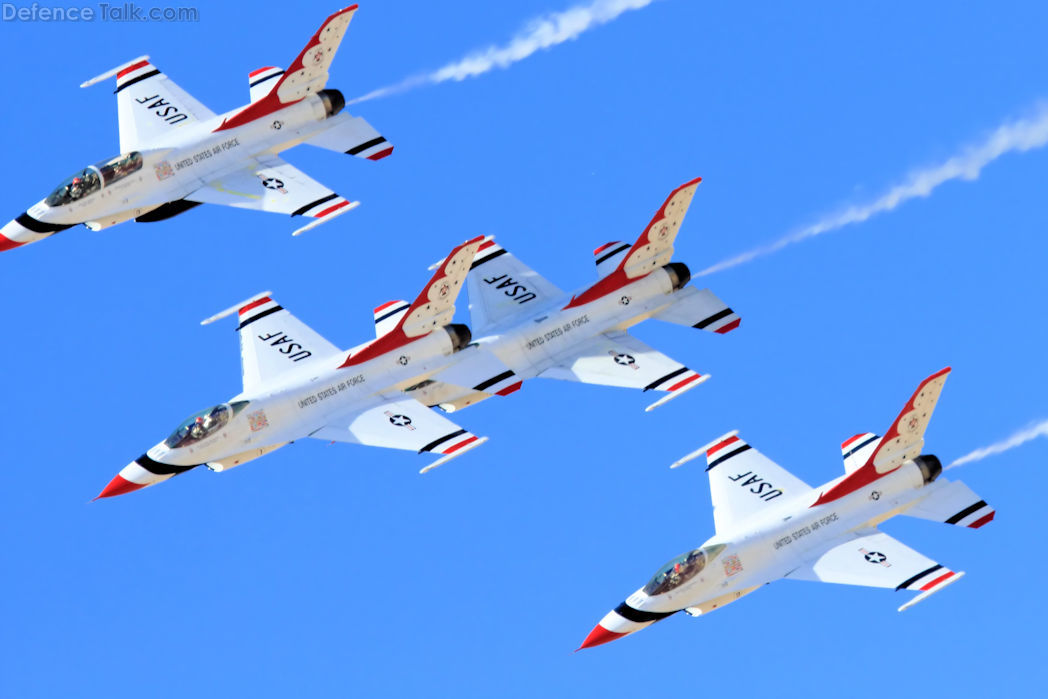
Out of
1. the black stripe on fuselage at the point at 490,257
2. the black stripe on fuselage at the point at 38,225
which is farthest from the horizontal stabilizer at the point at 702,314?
the black stripe on fuselage at the point at 38,225

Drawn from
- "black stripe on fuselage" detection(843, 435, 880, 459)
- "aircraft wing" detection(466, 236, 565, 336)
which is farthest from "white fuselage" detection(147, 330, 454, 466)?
"black stripe on fuselage" detection(843, 435, 880, 459)

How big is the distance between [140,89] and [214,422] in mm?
12116

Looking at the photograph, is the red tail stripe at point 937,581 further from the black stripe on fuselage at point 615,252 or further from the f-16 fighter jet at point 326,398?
the black stripe on fuselage at point 615,252

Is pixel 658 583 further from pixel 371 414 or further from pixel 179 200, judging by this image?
pixel 179 200

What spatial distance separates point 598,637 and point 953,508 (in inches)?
367

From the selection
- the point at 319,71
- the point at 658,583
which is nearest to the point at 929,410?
the point at 658,583

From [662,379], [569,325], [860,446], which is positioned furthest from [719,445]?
[569,325]

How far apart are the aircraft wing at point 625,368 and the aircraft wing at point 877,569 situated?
6.09 metres

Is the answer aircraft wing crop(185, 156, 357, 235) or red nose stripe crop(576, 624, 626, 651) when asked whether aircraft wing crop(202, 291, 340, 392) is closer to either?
aircraft wing crop(185, 156, 357, 235)

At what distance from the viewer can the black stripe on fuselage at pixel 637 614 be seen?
6950 cm

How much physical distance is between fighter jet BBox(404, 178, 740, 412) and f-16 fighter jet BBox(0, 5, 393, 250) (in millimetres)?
4619

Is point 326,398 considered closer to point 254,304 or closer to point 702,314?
point 254,304

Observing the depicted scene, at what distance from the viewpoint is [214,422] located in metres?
71.4

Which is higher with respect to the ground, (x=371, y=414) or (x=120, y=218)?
(x=120, y=218)
